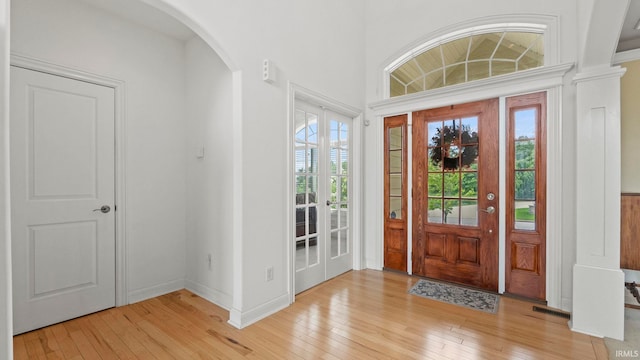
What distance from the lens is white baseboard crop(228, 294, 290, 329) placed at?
2.37m

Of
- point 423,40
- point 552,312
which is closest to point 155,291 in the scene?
point 552,312

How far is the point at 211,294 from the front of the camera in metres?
2.93

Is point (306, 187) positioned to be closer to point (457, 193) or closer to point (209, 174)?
point (209, 174)

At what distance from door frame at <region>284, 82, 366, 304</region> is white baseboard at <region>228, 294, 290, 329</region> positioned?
116mm

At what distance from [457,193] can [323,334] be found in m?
2.20

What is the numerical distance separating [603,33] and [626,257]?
2095 mm

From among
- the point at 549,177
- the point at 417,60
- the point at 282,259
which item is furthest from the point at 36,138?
the point at 549,177

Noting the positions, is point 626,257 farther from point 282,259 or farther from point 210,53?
point 210,53

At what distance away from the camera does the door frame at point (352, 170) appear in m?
2.83

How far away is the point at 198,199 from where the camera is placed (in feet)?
10.4

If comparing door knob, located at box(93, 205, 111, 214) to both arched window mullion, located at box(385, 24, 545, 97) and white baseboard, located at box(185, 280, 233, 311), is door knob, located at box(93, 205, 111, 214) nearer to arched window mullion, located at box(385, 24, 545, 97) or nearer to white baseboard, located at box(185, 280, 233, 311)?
white baseboard, located at box(185, 280, 233, 311)

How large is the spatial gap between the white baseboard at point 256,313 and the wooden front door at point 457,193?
1.82 meters

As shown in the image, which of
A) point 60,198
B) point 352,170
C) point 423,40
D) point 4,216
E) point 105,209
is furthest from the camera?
point 352,170

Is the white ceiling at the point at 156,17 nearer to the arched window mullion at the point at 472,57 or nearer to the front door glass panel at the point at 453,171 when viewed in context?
the arched window mullion at the point at 472,57
